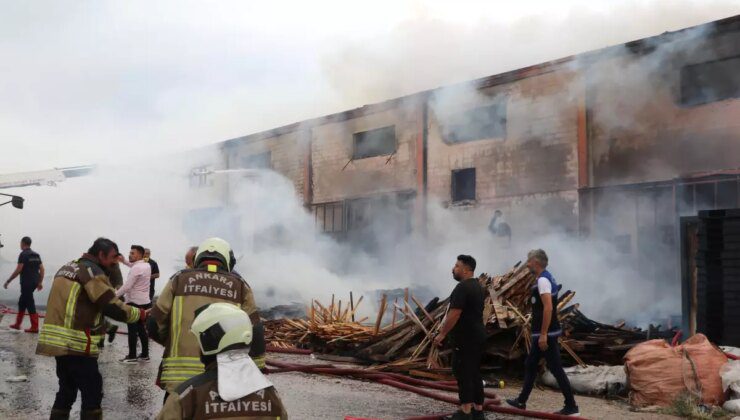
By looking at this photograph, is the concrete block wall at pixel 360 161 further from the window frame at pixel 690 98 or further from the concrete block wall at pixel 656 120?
the window frame at pixel 690 98

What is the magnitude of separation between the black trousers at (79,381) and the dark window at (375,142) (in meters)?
16.4

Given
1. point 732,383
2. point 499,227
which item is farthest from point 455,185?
point 732,383

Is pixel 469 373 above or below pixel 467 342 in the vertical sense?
below

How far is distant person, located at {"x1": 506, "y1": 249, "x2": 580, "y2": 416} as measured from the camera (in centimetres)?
629

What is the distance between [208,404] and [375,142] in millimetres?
19296

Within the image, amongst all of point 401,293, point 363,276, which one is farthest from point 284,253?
point 401,293

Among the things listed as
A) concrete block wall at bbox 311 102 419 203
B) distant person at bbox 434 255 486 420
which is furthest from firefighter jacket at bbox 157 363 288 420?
concrete block wall at bbox 311 102 419 203

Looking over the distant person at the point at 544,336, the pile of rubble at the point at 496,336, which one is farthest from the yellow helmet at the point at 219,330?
the pile of rubble at the point at 496,336

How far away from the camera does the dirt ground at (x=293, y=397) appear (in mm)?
6305

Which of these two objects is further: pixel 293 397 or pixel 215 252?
pixel 293 397

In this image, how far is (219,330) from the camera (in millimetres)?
2438

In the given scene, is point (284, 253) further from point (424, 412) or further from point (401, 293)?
point (424, 412)

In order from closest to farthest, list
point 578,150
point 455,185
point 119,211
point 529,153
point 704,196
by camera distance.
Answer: point 704,196
point 578,150
point 529,153
point 455,185
point 119,211

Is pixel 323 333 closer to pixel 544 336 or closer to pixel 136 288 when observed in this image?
pixel 136 288
